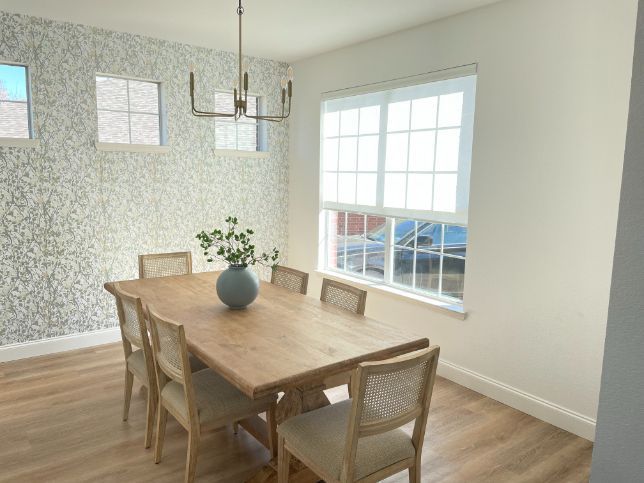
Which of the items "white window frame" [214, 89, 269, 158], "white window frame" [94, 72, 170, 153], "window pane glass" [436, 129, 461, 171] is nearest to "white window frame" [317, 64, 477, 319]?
"window pane glass" [436, 129, 461, 171]

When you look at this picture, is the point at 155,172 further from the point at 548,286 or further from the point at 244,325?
the point at 548,286

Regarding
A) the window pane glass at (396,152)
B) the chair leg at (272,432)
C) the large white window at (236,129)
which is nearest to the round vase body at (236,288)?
the chair leg at (272,432)

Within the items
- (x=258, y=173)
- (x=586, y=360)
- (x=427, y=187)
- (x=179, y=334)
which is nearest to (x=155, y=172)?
(x=258, y=173)

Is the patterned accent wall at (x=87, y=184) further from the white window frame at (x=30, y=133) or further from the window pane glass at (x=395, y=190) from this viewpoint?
the window pane glass at (x=395, y=190)

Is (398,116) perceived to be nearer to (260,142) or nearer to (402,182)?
(402,182)

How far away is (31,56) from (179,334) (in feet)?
9.65

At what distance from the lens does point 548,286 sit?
10.1 ft

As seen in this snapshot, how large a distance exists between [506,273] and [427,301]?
2.36 ft

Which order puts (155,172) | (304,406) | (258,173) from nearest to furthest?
(304,406) < (155,172) < (258,173)

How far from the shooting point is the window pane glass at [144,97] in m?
4.34

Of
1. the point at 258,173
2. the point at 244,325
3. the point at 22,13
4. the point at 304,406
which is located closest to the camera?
the point at 304,406

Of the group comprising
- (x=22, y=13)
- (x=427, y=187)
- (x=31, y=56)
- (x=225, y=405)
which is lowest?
(x=225, y=405)

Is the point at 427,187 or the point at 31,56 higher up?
the point at 31,56

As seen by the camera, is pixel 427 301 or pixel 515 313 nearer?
pixel 515 313
